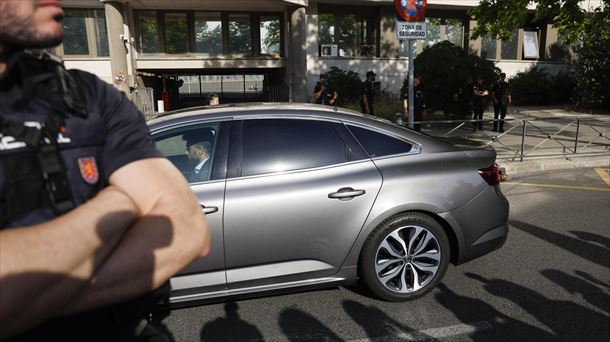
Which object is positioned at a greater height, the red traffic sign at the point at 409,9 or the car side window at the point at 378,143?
the red traffic sign at the point at 409,9

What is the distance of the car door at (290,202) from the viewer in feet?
10.3

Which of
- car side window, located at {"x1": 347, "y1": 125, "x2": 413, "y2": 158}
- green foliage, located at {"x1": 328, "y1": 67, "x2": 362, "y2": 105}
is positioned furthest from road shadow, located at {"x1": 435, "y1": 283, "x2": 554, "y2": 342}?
green foliage, located at {"x1": 328, "y1": 67, "x2": 362, "y2": 105}

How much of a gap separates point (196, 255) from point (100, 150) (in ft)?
A: 1.09

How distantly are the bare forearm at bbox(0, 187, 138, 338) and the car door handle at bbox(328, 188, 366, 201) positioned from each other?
2.40 m

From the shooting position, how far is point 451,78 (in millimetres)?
13547

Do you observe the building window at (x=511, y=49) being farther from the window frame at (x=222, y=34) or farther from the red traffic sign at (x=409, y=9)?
the red traffic sign at (x=409, y=9)

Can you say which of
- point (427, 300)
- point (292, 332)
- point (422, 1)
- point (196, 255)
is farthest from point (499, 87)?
point (196, 255)

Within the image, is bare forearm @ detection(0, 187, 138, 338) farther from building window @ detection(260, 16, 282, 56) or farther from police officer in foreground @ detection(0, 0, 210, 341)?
building window @ detection(260, 16, 282, 56)

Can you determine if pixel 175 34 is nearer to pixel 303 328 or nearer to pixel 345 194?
pixel 345 194

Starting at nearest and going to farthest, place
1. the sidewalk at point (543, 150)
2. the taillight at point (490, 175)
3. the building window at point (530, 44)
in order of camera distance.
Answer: the taillight at point (490, 175), the sidewalk at point (543, 150), the building window at point (530, 44)

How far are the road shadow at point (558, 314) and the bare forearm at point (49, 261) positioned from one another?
119 inches

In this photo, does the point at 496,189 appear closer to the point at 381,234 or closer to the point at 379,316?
the point at 381,234

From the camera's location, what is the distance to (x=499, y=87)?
13.0 metres

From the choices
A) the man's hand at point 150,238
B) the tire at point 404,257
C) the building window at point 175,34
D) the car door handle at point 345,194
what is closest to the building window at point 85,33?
the building window at point 175,34
